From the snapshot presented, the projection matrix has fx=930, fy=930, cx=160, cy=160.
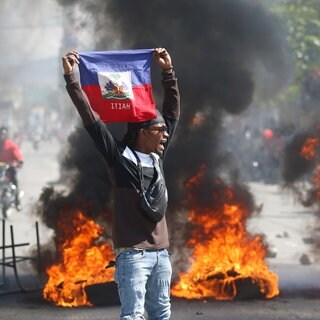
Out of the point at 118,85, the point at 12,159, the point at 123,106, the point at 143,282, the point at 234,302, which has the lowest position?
the point at 234,302

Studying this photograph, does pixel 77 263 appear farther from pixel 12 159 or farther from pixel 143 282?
pixel 12 159

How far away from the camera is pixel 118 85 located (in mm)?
5133

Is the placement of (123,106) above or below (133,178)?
above

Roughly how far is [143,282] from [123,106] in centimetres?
100

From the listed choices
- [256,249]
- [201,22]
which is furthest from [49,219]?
[201,22]

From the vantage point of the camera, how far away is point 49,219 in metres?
9.06

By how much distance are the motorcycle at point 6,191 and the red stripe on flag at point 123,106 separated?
41.5 ft

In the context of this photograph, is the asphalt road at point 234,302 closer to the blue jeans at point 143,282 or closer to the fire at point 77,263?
the fire at point 77,263

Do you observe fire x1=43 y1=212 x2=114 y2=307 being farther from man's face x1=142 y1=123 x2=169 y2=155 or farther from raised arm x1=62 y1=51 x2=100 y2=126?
raised arm x1=62 y1=51 x2=100 y2=126

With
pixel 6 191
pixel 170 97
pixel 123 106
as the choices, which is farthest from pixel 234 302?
pixel 6 191

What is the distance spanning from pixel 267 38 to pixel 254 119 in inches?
1295

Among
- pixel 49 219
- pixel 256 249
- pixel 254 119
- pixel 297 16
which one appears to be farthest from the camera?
pixel 254 119

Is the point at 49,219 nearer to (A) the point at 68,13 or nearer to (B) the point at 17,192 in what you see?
(A) the point at 68,13

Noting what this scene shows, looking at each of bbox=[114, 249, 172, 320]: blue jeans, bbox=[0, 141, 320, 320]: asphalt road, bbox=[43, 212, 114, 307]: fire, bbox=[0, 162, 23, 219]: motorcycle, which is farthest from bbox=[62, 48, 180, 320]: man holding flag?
bbox=[0, 162, 23, 219]: motorcycle
